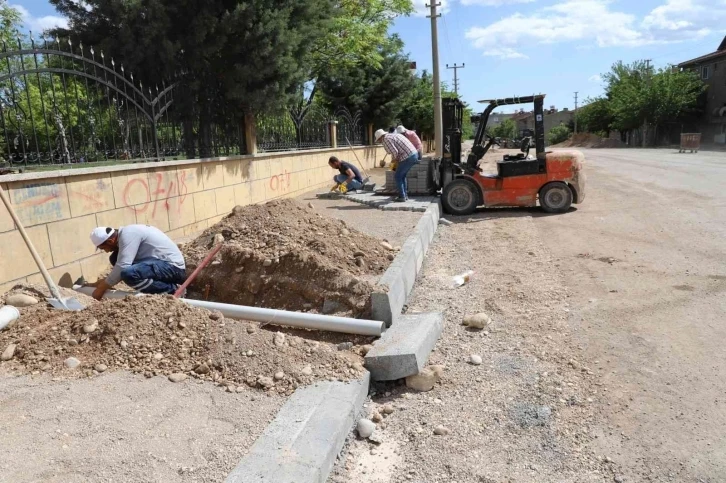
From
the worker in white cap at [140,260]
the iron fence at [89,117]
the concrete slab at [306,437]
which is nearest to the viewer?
the concrete slab at [306,437]

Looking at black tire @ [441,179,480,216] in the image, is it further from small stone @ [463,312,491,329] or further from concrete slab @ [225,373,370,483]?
concrete slab @ [225,373,370,483]

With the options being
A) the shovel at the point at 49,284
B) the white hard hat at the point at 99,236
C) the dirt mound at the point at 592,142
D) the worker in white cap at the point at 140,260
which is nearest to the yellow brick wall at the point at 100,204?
the shovel at the point at 49,284

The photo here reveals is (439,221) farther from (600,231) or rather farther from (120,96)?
(120,96)

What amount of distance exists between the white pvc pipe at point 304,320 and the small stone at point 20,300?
133 centimetres

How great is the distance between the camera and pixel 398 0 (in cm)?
2258

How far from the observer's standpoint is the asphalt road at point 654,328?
110 inches

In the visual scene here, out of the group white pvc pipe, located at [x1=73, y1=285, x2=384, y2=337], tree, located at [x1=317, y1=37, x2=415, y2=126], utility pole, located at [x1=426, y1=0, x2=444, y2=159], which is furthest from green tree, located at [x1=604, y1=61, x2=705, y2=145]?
white pvc pipe, located at [x1=73, y1=285, x2=384, y2=337]

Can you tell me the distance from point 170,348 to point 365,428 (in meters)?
1.46

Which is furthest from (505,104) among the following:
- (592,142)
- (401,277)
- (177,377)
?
(592,142)

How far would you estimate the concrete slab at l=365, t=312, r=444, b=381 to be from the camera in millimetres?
3537

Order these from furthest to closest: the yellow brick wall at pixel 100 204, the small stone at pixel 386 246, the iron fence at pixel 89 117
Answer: the small stone at pixel 386 246
the iron fence at pixel 89 117
the yellow brick wall at pixel 100 204

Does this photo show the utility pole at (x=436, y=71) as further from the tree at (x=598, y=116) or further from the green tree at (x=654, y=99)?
the tree at (x=598, y=116)

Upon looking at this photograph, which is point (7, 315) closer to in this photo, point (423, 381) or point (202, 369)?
point (202, 369)

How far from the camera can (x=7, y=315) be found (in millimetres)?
3918
